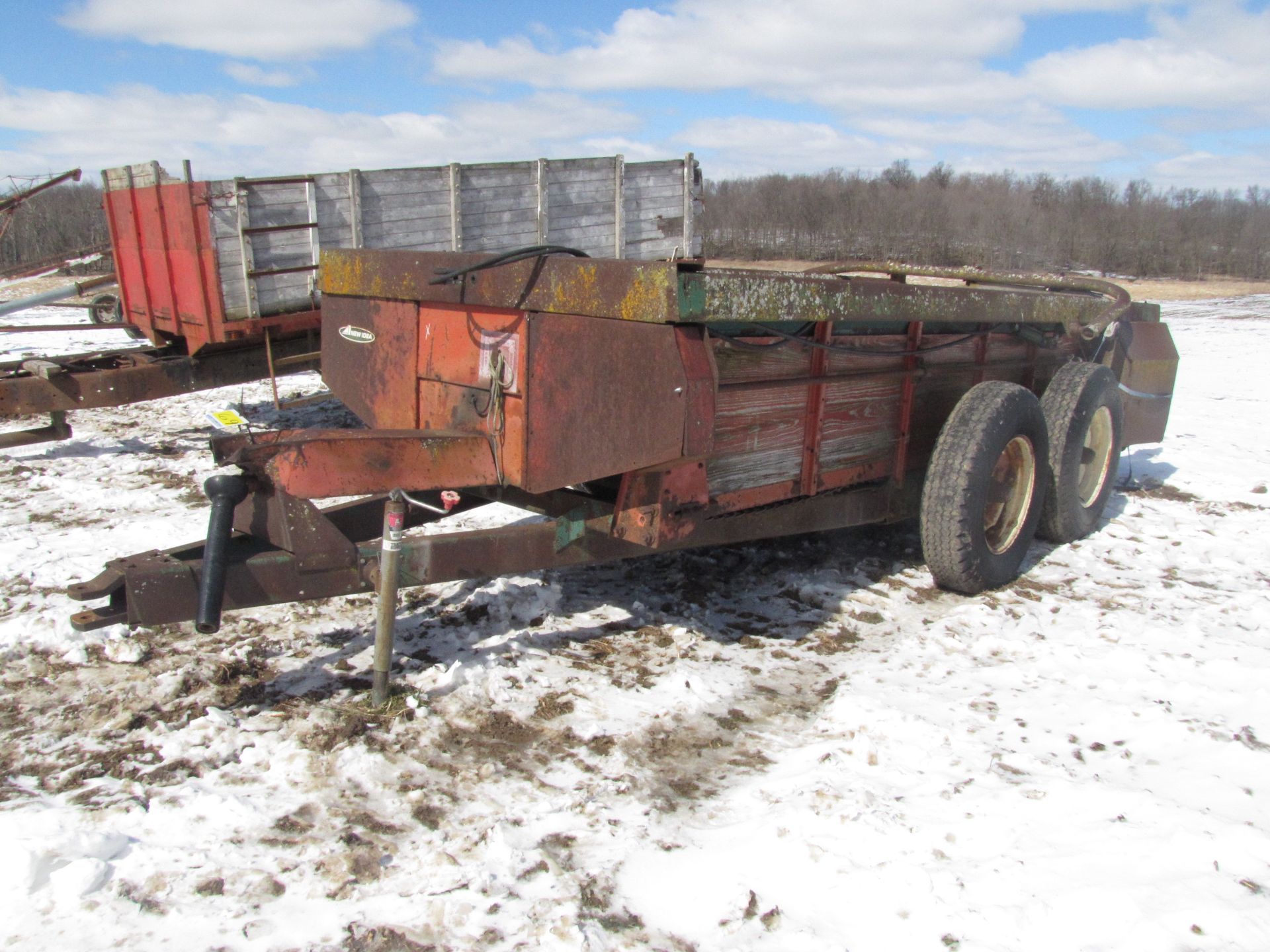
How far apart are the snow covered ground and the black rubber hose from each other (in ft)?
1.35

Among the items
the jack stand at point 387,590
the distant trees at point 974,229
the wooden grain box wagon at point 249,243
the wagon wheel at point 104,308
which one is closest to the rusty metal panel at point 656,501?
the jack stand at point 387,590

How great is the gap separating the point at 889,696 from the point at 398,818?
5.71 feet

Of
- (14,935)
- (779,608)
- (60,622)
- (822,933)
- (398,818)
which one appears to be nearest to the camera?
(14,935)

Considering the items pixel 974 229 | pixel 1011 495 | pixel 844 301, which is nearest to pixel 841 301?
pixel 844 301

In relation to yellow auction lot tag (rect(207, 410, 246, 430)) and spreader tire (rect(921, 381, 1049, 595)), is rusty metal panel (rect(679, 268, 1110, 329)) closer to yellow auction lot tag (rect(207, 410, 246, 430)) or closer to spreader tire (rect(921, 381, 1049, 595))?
spreader tire (rect(921, 381, 1049, 595))

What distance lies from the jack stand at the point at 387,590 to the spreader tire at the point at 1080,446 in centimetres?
321

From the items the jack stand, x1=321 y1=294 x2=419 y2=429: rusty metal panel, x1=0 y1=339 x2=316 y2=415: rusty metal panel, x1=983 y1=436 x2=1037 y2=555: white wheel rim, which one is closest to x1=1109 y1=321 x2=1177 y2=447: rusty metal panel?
x1=983 y1=436 x2=1037 y2=555: white wheel rim

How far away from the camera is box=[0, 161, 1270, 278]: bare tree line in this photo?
3712cm

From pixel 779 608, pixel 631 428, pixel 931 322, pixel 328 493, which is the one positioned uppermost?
pixel 931 322

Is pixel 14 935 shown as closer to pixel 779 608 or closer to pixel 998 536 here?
pixel 779 608

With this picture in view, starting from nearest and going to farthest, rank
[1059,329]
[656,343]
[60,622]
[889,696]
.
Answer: [656,343], [889,696], [60,622], [1059,329]

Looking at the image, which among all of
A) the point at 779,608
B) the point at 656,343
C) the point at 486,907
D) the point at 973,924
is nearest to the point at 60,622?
the point at 486,907

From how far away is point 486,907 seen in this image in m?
2.13

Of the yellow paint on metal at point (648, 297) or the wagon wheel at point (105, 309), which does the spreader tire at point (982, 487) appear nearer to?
the yellow paint on metal at point (648, 297)
